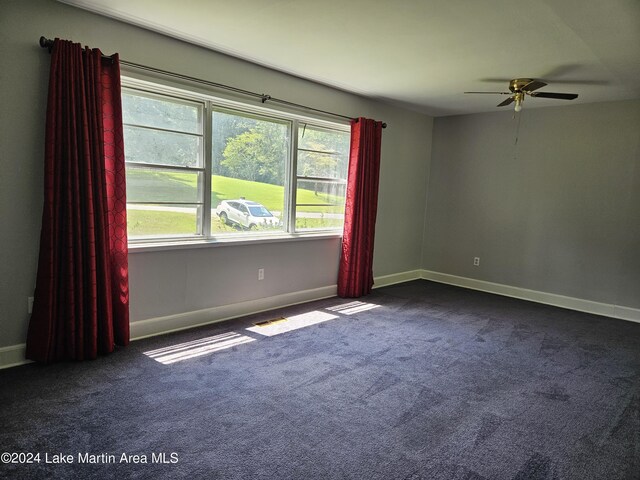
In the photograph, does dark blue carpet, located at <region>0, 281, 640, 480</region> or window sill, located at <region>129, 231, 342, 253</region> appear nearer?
dark blue carpet, located at <region>0, 281, 640, 480</region>

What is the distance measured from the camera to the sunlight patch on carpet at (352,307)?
454 centimetres

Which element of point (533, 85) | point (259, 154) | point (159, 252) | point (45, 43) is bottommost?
point (159, 252)

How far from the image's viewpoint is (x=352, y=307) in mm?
4703

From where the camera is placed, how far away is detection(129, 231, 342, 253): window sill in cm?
340

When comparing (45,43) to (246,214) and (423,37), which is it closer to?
(246,214)

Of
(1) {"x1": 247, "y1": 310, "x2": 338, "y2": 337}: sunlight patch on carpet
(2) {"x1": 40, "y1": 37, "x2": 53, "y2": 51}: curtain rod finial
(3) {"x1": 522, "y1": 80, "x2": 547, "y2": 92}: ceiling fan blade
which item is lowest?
(1) {"x1": 247, "y1": 310, "x2": 338, "y2": 337}: sunlight patch on carpet

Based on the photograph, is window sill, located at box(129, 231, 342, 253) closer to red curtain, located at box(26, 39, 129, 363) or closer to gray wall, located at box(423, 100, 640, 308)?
red curtain, located at box(26, 39, 129, 363)

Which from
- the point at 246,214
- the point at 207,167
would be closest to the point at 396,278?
the point at 246,214

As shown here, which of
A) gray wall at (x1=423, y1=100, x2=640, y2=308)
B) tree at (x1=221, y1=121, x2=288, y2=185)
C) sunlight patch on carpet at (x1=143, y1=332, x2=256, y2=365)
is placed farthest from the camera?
gray wall at (x1=423, y1=100, x2=640, y2=308)

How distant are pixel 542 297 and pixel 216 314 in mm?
4118

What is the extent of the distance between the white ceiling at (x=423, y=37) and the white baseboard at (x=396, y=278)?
105 inches

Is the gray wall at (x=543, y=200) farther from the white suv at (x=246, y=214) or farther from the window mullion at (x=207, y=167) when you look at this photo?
the window mullion at (x=207, y=167)

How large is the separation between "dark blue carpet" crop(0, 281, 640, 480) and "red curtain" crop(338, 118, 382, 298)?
120 cm

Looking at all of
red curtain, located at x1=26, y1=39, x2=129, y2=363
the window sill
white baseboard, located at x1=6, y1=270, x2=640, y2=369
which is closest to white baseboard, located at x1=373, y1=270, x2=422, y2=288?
white baseboard, located at x1=6, y1=270, x2=640, y2=369
